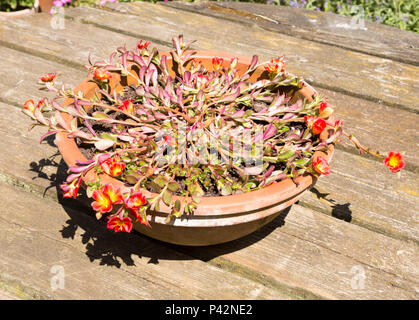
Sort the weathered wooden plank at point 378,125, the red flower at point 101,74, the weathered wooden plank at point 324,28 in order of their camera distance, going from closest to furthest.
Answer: the red flower at point 101,74 → the weathered wooden plank at point 378,125 → the weathered wooden plank at point 324,28

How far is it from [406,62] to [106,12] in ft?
5.55

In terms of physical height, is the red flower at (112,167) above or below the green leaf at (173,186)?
above

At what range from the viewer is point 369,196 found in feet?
5.38

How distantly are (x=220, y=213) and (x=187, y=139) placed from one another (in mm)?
267

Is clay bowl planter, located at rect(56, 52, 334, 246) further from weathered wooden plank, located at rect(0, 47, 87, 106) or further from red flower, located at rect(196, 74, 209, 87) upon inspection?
weathered wooden plank, located at rect(0, 47, 87, 106)

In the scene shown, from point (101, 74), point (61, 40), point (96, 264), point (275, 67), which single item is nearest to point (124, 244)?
point (96, 264)

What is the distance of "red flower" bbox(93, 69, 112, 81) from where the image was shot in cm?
150

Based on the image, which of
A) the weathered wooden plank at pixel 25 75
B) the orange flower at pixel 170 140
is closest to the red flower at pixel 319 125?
the orange flower at pixel 170 140

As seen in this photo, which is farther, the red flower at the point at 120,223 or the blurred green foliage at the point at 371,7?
the blurred green foliage at the point at 371,7

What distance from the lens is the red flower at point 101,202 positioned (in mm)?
1124

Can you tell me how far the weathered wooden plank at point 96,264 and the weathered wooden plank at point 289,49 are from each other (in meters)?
1.20

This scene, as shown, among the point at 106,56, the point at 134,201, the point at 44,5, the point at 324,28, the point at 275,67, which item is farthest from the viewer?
the point at 44,5

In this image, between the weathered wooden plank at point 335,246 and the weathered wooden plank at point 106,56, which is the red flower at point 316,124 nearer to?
the weathered wooden plank at point 335,246

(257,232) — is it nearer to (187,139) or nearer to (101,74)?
(187,139)
